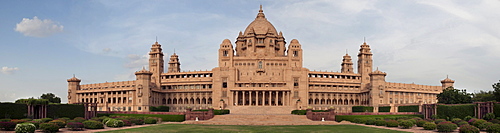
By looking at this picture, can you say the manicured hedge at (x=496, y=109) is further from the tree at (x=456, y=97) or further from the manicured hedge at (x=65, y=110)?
the manicured hedge at (x=65, y=110)

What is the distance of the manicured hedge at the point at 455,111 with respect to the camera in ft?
207

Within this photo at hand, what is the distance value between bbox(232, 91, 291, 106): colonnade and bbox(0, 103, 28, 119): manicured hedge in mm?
57297

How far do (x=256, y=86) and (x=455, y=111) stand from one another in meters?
54.6

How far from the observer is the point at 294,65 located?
117 metres

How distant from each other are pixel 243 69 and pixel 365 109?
32477 millimetres

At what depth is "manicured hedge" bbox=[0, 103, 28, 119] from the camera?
53.8 m

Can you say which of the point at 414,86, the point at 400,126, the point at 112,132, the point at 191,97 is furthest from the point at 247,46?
the point at 112,132

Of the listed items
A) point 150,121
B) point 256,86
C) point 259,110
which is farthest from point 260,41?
point 150,121

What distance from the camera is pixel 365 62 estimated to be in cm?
12750

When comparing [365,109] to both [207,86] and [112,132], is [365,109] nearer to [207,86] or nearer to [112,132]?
[207,86]

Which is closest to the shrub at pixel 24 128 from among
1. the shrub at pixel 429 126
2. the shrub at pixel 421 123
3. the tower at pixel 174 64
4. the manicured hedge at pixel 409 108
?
the shrub at pixel 429 126

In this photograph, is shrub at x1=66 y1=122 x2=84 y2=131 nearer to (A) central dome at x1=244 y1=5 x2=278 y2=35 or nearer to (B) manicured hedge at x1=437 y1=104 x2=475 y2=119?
(B) manicured hedge at x1=437 y1=104 x2=475 y2=119

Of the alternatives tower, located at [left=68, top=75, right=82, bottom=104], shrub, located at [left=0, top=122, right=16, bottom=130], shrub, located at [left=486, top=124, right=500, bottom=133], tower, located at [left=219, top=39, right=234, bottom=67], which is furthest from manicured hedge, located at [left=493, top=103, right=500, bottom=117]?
tower, located at [left=68, top=75, right=82, bottom=104]

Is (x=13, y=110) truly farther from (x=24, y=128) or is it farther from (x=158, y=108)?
(x=158, y=108)
